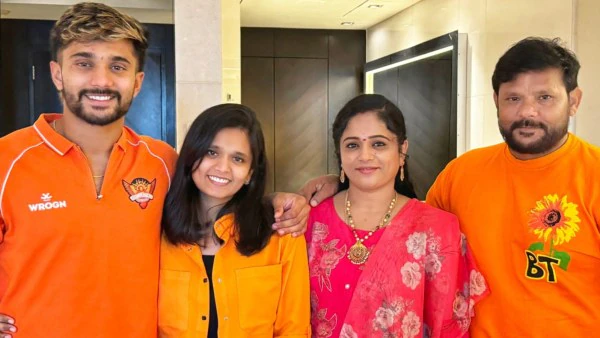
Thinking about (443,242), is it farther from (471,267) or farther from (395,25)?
(395,25)

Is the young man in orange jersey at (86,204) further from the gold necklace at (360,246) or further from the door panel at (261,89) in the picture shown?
the door panel at (261,89)

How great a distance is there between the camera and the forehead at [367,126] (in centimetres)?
163

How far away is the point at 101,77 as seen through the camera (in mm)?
1519

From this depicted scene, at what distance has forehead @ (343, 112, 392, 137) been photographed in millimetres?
1626

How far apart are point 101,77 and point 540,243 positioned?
1.26 metres

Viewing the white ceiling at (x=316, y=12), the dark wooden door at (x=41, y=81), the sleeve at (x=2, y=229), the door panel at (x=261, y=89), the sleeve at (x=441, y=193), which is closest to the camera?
the sleeve at (x=2, y=229)

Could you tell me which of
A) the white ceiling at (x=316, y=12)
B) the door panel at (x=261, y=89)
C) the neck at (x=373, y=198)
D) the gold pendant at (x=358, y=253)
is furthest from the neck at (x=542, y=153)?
the door panel at (x=261, y=89)

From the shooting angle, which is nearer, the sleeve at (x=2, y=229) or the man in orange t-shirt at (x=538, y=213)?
the sleeve at (x=2, y=229)

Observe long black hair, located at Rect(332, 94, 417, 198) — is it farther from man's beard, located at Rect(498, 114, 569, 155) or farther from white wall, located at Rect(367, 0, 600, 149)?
white wall, located at Rect(367, 0, 600, 149)

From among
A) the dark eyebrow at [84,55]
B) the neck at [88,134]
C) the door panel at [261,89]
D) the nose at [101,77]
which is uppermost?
the door panel at [261,89]

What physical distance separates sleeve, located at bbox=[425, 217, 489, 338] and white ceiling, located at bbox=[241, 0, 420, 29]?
12.1 feet

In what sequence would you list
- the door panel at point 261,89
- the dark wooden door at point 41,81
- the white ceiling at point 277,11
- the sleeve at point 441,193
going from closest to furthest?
the sleeve at point 441,193
the white ceiling at point 277,11
the dark wooden door at point 41,81
the door panel at point 261,89

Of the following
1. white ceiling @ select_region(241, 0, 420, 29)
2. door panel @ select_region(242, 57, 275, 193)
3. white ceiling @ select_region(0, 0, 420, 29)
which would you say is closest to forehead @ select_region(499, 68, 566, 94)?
white ceiling @ select_region(0, 0, 420, 29)

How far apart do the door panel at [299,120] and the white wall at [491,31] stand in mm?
1073
